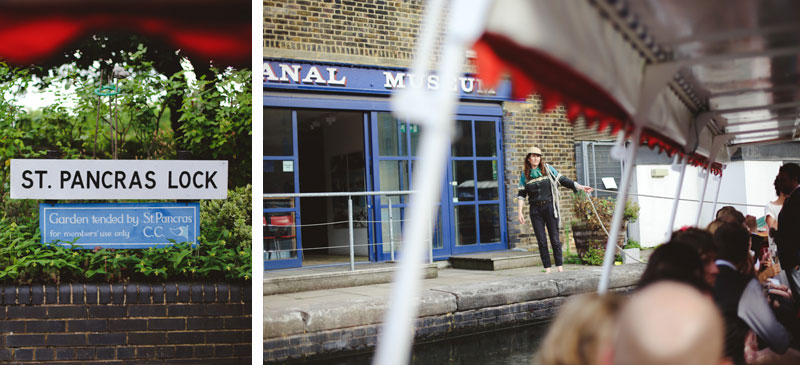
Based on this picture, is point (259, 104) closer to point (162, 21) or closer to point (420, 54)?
point (162, 21)

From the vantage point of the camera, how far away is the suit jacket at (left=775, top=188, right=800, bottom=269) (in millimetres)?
4102

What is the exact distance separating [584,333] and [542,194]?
6329 mm

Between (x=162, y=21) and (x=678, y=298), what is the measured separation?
3.64 meters

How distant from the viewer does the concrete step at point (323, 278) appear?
22.8 feet

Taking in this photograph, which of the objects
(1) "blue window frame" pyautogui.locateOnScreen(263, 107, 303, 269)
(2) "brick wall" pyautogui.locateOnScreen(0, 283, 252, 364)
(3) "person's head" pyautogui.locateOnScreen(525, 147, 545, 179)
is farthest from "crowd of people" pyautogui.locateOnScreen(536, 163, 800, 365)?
(1) "blue window frame" pyautogui.locateOnScreen(263, 107, 303, 269)

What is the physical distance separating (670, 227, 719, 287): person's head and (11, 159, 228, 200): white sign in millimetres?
3154

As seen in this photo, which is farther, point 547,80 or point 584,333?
point 547,80

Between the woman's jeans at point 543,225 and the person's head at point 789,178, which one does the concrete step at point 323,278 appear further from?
the person's head at point 789,178

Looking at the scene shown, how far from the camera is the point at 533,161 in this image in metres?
7.61

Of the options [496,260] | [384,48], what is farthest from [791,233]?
[384,48]

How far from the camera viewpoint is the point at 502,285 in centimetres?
670

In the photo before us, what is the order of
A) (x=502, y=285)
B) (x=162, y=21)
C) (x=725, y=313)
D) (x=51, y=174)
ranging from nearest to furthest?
(x=725, y=313) < (x=162, y=21) < (x=51, y=174) < (x=502, y=285)

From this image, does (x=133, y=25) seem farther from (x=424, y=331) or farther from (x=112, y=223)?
(x=424, y=331)

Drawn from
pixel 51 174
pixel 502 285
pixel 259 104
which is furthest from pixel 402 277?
pixel 502 285
